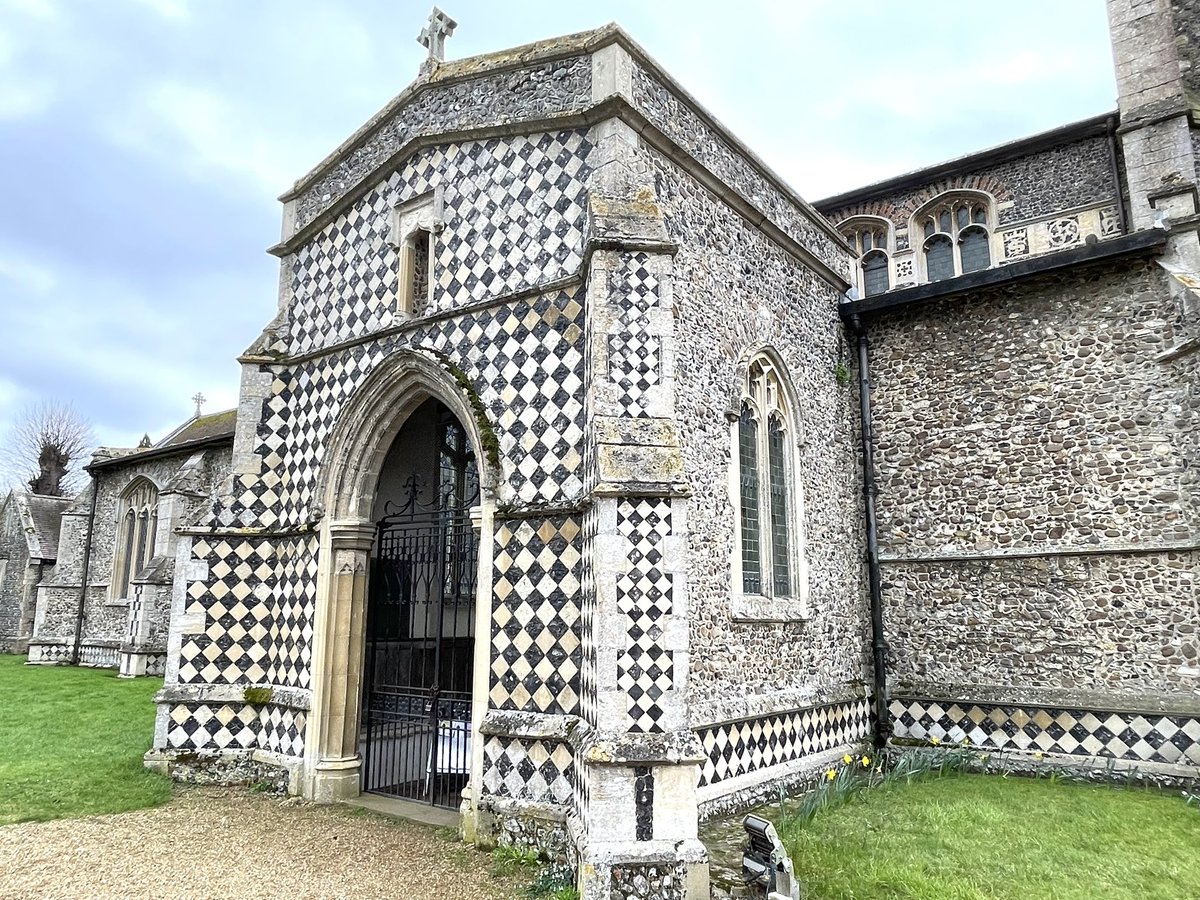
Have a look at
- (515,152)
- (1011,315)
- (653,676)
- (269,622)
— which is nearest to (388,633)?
(269,622)

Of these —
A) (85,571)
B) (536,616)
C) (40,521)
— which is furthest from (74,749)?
(40,521)

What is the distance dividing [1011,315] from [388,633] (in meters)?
8.52

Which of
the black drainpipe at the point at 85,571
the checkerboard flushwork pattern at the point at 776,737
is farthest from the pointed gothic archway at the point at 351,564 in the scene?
the black drainpipe at the point at 85,571

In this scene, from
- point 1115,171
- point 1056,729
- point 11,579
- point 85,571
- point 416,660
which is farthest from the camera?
point 11,579

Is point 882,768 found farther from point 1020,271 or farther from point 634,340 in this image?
point 634,340

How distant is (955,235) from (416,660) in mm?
12175

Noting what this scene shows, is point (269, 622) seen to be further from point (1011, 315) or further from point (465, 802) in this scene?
point (1011, 315)

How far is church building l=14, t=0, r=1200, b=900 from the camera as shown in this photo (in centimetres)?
628

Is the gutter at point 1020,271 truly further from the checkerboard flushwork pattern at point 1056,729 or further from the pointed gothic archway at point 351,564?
the pointed gothic archway at point 351,564

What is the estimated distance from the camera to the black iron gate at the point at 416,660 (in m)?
8.13

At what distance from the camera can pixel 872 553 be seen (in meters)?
10.1

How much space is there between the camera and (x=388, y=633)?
30.6ft

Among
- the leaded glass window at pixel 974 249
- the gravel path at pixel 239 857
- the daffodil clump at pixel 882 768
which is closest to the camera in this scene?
the gravel path at pixel 239 857

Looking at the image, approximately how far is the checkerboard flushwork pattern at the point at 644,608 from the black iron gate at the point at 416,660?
8.75ft
